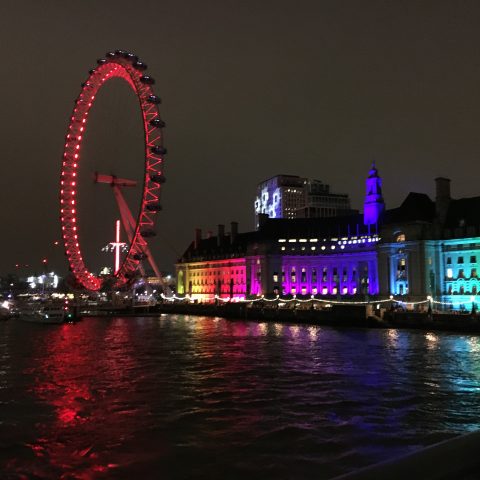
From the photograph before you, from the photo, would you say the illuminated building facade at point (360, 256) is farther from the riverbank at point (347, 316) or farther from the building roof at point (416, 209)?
the riverbank at point (347, 316)

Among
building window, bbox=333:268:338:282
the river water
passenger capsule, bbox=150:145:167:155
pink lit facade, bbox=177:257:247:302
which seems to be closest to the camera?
the river water

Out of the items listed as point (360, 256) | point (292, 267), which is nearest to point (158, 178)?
point (360, 256)

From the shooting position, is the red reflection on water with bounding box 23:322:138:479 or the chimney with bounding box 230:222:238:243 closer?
the red reflection on water with bounding box 23:322:138:479

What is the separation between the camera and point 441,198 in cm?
10219

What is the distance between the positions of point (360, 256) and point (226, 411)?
4048 inches

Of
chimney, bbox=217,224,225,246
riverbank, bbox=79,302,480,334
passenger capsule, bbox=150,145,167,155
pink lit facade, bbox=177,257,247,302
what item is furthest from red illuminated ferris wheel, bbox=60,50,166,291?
chimney, bbox=217,224,225,246

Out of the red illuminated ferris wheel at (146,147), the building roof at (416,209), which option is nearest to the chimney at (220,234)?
the building roof at (416,209)

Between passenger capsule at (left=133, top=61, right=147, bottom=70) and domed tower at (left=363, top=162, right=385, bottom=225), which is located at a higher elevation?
passenger capsule at (left=133, top=61, right=147, bottom=70)

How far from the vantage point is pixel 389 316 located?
74.9 m

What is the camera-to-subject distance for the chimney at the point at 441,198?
335 feet

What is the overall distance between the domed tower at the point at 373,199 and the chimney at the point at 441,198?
17974 mm

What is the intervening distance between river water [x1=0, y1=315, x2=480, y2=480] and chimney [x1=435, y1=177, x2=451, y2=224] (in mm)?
64085

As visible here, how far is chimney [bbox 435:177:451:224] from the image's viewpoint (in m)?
102

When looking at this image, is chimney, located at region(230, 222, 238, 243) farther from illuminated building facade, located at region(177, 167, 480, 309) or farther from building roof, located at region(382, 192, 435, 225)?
building roof, located at region(382, 192, 435, 225)
